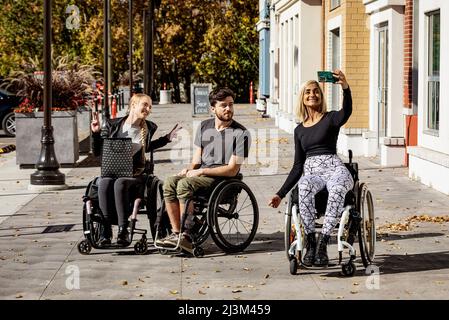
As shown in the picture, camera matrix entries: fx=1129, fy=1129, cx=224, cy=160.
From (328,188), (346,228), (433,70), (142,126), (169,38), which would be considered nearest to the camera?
(328,188)

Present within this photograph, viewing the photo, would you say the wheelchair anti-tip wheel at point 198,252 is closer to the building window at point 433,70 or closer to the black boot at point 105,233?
the black boot at point 105,233

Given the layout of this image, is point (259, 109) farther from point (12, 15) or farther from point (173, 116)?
point (12, 15)

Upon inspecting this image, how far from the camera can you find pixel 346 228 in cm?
930

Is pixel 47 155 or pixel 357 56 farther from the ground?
pixel 357 56

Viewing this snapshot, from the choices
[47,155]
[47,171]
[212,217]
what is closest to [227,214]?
[212,217]

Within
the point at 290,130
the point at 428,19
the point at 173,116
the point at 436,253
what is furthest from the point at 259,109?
the point at 436,253

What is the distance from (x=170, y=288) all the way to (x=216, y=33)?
53635mm

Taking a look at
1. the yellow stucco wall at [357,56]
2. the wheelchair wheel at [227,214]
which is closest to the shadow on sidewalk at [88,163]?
the yellow stucco wall at [357,56]

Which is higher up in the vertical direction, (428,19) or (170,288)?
(428,19)

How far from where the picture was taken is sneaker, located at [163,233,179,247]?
10203mm

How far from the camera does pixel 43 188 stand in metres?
16.3

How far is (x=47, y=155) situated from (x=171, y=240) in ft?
22.5

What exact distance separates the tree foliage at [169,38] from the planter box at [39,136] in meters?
39.2

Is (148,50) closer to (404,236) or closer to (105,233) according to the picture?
(404,236)
